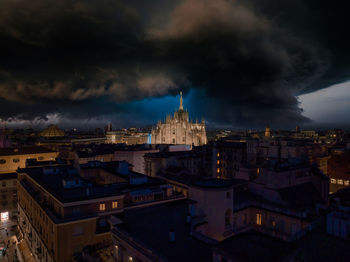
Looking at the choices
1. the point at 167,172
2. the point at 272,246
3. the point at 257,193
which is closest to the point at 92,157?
the point at 167,172

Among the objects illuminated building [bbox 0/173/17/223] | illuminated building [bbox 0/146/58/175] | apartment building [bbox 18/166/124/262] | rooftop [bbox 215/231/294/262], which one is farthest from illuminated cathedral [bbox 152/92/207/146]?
rooftop [bbox 215/231/294/262]

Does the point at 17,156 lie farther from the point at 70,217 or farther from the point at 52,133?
the point at 52,133

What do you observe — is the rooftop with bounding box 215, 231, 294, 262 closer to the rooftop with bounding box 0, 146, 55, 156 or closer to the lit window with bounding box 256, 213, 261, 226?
the lit window with bounding box 256, 213, 261, 226

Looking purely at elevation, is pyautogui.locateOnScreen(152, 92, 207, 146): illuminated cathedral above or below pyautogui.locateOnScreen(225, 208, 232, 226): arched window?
above

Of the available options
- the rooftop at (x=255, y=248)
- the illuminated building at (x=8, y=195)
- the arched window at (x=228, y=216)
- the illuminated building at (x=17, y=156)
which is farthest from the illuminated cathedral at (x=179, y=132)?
the rooftop at (x=255, y=248)

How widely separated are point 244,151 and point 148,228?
56816mm

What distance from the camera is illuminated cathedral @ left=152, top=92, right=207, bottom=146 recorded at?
11656cm

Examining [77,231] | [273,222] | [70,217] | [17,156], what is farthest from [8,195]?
[273,222]

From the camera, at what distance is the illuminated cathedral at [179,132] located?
382 feet

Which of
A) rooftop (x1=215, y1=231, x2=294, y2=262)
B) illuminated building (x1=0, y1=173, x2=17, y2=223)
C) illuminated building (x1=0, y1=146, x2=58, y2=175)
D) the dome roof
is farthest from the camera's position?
the dome roof

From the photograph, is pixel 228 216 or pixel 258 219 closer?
pixel 228 216

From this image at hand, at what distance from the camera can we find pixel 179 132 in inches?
4619

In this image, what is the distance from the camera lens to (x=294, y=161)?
37375mm

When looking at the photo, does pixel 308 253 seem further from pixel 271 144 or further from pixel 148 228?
pixel 271 144
